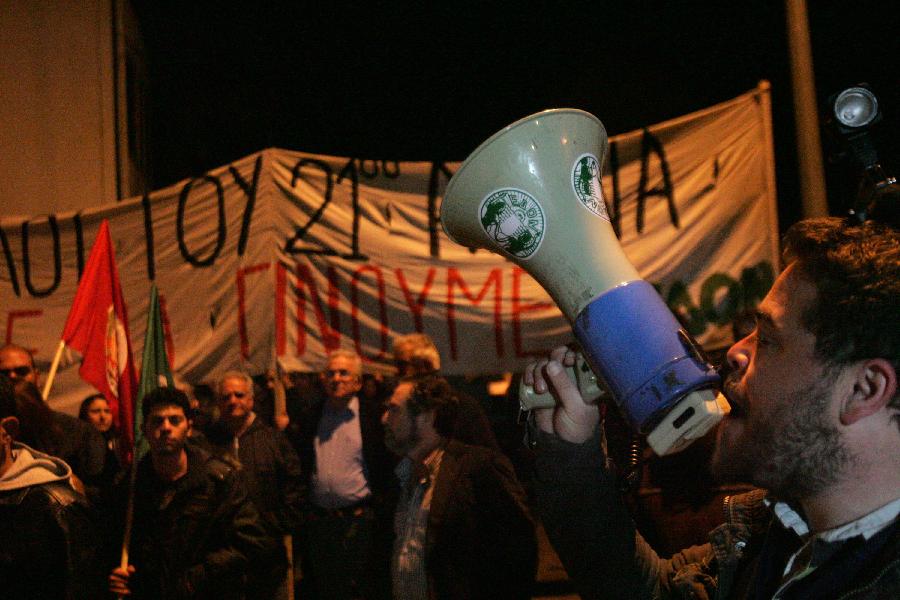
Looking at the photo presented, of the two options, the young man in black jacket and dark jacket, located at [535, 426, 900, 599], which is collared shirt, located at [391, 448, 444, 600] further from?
dark jacket, located at [535, 426, 900, 599]

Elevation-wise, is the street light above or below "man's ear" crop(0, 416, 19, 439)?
above

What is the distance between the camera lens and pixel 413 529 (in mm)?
3229

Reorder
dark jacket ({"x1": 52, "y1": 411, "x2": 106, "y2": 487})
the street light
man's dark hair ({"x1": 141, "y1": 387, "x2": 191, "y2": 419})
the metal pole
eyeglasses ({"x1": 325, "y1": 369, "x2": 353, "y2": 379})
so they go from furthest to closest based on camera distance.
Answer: eyeglasses ({"x1": 325, "y1": 369, "x2": 353, "y2": 379}) < dark jacket ({"x1": 52, "y1": 411, "x2": 106, "y2": 487}) < the metal pole < man's dark hair ({"x1": 141, "y1": 387, "x2": 191, "y2": 419}) < the street light

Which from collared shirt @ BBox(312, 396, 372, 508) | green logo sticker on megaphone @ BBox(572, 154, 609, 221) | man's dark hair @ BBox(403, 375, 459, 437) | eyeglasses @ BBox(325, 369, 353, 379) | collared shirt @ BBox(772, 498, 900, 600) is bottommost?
collared shirt @ BBox(312, 396, 372, 508)

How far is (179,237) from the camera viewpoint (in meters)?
5.56

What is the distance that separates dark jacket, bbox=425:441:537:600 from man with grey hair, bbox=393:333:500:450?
2.88 ft

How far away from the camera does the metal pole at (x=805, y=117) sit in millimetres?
4422

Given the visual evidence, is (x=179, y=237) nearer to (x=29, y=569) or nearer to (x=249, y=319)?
(x=249, y=319)

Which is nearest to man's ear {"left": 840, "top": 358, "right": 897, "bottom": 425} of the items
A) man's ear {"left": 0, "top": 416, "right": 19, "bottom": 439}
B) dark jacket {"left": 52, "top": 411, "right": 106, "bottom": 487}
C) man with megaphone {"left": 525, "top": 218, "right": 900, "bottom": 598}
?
man with megaphone {"left": 525, "top": 218, "right": 900, "bottom": 598}

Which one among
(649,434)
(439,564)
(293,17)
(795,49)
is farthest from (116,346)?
(293,17)

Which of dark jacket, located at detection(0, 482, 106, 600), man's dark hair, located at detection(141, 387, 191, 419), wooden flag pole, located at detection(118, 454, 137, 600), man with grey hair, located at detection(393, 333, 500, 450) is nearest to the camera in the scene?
dark jacket, located at detection(0, 482, 106, 600)

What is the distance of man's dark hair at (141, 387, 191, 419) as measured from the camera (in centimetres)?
397

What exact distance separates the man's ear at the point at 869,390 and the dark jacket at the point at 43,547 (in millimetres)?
2707

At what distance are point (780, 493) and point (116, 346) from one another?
3.46 meters
